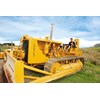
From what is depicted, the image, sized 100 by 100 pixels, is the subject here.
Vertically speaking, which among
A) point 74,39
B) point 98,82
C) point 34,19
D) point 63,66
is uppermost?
point 34,19

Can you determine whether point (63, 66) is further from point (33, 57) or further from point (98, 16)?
point (98, 16)
